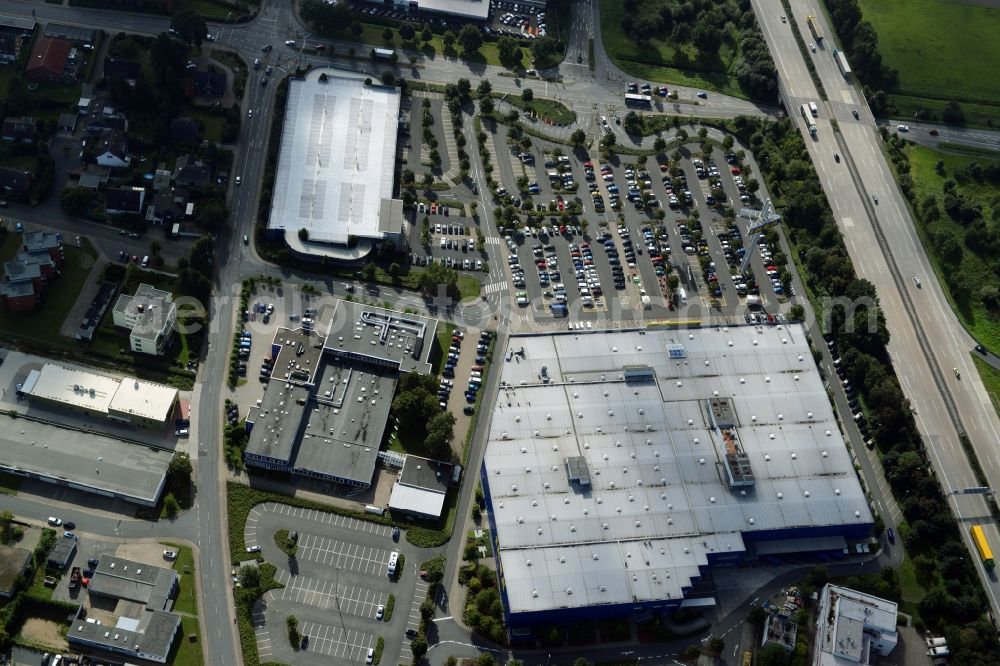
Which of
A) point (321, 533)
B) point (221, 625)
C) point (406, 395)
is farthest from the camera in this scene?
point (406, 395)

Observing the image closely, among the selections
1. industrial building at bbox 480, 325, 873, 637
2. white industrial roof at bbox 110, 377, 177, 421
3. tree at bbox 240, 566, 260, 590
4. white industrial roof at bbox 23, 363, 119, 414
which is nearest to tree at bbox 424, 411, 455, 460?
industrial building at bbox 480, 325, 873, 637

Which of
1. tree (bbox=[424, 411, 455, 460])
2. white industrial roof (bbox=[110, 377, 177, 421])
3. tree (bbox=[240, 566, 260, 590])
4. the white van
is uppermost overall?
white industrial roof (bbox=[110, 377, 177, 421])

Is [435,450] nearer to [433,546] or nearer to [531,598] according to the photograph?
[433,546]

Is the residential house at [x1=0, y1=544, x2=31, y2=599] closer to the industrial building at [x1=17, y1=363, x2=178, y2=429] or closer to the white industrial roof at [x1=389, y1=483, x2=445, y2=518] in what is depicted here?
the industrial building at [x1=17, y1=363, x2=178, y2=429]

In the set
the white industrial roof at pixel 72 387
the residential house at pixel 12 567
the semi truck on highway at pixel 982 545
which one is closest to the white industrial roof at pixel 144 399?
the white industrial roof at pixel 72 387

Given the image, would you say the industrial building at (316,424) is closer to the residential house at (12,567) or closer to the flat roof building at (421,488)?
the flat roof building at (421,488)

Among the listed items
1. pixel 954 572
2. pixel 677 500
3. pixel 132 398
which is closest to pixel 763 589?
pixel 677 500

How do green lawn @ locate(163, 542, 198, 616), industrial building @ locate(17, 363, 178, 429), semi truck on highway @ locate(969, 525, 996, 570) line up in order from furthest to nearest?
semi truck on highway @ locate(969, 525, 996, 570) → industrial building @ locate(17, 363, 178, 429) → green lawn @ locate(163, 542, 198, 616)
